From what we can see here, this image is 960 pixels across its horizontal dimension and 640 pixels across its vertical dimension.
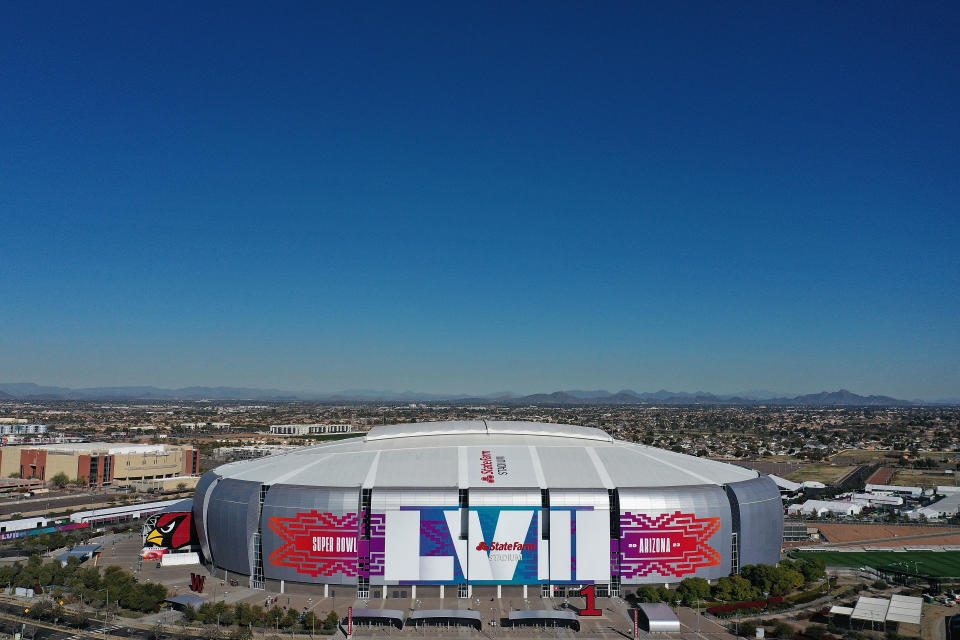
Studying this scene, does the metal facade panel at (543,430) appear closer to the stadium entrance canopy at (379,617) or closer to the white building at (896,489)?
the stadium entrance canopy at (379,617)

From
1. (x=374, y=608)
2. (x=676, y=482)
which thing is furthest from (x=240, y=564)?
(x=676, y=482)

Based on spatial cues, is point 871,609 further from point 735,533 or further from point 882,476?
point 882,476

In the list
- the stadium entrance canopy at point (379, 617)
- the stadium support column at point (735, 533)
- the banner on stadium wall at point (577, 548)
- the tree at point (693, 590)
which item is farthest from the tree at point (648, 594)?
the stadium entrance canopy at point (379, 617)

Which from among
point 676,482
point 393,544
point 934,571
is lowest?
point 934,571

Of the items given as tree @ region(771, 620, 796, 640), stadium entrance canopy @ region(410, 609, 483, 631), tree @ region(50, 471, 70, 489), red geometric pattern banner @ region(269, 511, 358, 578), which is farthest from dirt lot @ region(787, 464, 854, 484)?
tree @ region(50, 471, 70, 489)

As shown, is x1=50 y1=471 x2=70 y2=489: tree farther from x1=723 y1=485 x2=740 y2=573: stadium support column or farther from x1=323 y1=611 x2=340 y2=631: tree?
x1=723 y1=485 x2=740 y2=573: stadium support column

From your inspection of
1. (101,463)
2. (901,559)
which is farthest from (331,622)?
(101,463)

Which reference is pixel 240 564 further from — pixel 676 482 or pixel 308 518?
pixel 676 482
